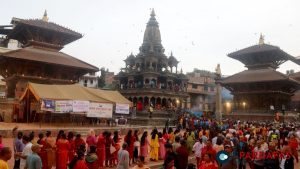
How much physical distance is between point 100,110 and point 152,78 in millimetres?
31254

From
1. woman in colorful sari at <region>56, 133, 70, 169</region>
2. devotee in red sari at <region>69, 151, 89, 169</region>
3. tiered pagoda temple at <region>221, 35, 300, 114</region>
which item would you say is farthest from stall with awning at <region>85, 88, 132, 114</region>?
tiered pagoda temple at <region>221, 35, 300, 114</region>

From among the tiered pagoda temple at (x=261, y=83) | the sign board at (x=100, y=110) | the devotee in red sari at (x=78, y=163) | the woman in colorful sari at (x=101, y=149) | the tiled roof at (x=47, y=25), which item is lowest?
the woman in colorful sari at (x=101, y=149)

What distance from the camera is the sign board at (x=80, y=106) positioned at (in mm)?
26281

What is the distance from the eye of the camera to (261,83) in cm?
4716

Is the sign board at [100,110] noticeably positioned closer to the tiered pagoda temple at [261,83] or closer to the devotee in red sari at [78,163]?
the devotee in red sari at [78,163]

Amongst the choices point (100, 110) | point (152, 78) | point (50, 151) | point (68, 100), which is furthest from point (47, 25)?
point (50, 151)

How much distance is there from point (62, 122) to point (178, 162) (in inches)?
881

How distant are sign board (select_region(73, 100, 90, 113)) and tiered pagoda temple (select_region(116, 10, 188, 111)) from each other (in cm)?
2825

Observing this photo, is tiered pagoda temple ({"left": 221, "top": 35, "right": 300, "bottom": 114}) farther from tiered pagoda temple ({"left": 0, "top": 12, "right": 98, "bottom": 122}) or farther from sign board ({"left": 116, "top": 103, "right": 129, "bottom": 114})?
tiered pagoda temple ({"left": 0, "top": 12, "right": 98, "bottom": 122})

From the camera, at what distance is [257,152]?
13.1 m

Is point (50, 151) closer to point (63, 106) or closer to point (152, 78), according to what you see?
point (63, 106)

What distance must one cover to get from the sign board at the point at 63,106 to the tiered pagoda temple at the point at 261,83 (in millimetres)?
28225

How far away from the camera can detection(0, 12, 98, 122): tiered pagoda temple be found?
33031mm

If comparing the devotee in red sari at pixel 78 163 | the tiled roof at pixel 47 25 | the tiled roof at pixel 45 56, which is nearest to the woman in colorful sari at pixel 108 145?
the devotee in red sari at pixel 78 163
